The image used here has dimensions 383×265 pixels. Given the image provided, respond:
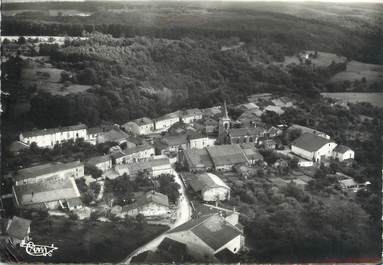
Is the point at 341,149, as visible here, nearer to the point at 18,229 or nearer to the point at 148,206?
the point at 148,206

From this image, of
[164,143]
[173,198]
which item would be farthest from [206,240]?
[164,143]

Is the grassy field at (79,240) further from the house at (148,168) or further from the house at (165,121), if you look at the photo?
the house at (165,121)

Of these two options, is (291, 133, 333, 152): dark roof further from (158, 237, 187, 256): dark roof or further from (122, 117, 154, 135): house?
(158, 237, 187, 256): dark roof

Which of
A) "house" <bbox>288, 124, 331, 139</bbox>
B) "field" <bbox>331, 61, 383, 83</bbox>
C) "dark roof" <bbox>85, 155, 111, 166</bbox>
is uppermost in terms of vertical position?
"field" <bbox>331, 61, 383, 83</bbox>

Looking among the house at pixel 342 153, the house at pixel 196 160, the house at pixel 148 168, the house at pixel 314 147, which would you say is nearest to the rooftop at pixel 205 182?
the house at pixel 196 160

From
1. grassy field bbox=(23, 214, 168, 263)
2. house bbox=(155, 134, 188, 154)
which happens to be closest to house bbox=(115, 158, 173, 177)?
house bbox=(155, 134, 188, 154)

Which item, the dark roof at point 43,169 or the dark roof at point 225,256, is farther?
the dark roof at point 43,169
